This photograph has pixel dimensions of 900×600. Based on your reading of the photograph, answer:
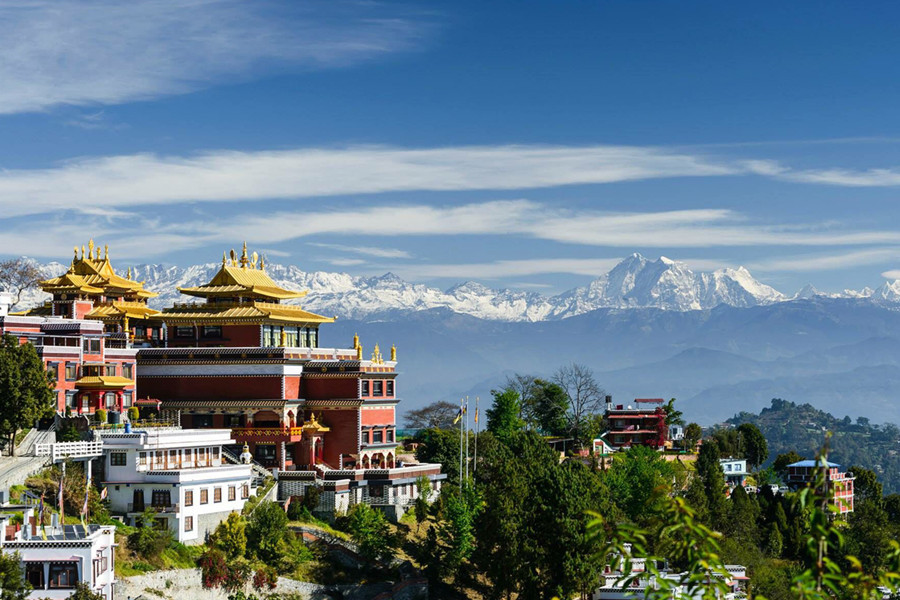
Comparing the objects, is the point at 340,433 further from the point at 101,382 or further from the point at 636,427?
the point at 636,427

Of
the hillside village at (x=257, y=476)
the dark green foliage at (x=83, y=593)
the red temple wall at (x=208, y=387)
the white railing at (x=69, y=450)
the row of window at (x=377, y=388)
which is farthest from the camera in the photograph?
the row of window at (x=377, y=388)

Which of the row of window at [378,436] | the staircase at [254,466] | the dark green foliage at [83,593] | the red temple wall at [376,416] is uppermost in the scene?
the red temple wall at [376,416]

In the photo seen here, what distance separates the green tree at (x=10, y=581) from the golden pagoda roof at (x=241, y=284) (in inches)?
1792

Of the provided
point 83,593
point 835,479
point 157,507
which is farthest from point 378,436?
point 835,479

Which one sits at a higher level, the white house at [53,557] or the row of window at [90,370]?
the row of window at [90,370]

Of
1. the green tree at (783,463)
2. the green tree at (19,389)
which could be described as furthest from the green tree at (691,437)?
the green tree at (19,389)

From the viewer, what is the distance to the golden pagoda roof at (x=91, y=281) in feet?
359

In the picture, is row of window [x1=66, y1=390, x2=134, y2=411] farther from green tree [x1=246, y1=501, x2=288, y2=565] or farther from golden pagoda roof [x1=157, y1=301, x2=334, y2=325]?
green tree [x1=246, y1=501, x2=288, y2=565]

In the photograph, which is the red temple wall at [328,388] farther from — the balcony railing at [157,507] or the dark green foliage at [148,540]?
the dark green foliage at [148,540]

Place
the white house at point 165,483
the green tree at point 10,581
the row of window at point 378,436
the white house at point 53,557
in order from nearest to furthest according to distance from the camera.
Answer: the green tree at point 10,581 < the white house at point 53,557 < the white house at point 165,483 < the row of window at point 378,436

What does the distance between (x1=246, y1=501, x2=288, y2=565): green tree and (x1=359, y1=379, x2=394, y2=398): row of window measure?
21.8 meters

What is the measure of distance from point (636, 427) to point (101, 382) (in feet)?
243

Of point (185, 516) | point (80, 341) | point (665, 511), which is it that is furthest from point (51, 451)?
point (665, 511)

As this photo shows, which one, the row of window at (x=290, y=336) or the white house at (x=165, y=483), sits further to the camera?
the row of window at (x=290, y=336)
